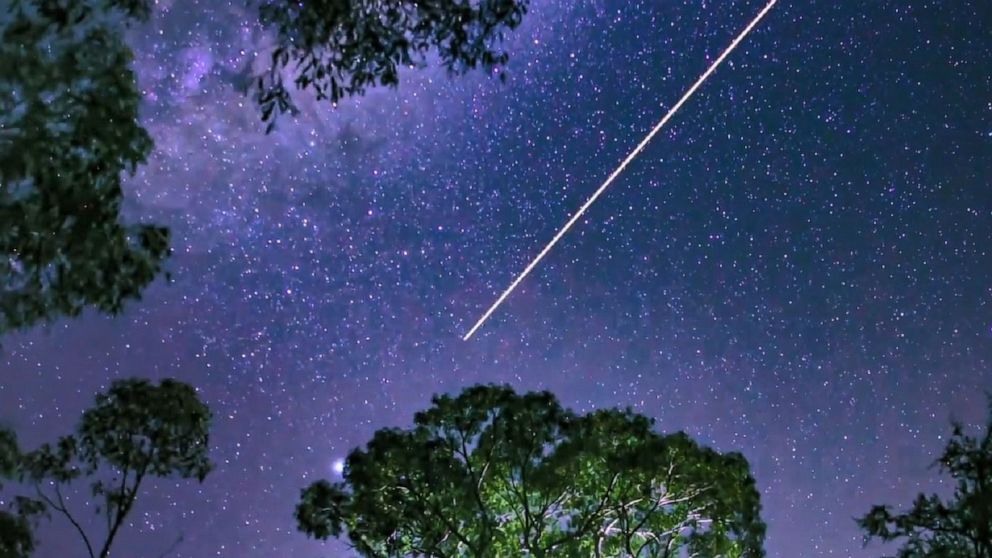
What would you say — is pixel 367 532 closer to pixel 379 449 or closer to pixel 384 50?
pixel 379 449

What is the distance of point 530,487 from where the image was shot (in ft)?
60.8

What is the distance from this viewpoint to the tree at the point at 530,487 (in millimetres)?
18312

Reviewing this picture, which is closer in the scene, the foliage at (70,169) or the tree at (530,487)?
the foliage at (70,169)

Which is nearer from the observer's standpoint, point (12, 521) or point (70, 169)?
point (70, 169)

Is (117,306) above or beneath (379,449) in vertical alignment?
beneath

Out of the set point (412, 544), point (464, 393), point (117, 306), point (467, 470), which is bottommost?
point (117, 306)

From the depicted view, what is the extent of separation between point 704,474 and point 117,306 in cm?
1387

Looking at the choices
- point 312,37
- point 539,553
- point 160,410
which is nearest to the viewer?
point 312,37

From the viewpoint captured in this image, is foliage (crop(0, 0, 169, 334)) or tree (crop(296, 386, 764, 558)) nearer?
foliage (crop(0, 0, 169, 334))

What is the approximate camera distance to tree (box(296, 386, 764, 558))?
60.1ft

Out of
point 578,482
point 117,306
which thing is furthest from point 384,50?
point 578,482

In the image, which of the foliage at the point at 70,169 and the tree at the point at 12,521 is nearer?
the foliage at the point at 70,169

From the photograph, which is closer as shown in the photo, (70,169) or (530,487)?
(70,169)

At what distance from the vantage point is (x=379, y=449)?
1875 centimetres
